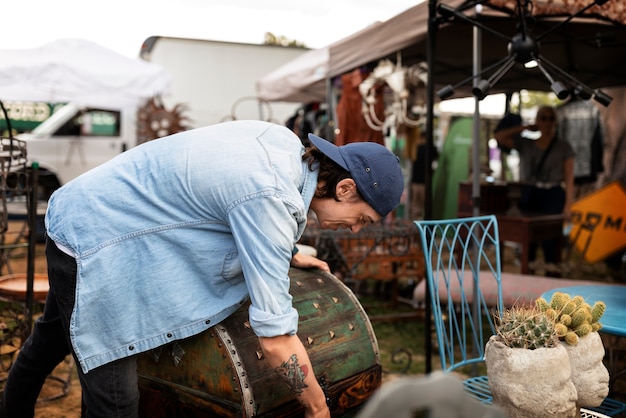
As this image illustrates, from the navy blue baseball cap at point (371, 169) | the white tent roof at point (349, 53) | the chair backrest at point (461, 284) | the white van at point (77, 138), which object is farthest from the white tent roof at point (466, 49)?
the white van at point (77, 138)

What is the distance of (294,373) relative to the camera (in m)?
1.68

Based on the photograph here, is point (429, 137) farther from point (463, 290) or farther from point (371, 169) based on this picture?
point (371, 169)

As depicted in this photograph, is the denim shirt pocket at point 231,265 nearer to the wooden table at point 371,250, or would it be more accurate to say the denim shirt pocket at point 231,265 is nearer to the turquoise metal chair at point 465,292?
the turquoise metal chair at point 465,292

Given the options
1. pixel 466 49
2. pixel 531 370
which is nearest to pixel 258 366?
pixel 531 370

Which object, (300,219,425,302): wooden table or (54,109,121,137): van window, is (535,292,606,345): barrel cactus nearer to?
(300,219,425,302): wooden table

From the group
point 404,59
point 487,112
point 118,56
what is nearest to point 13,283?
point 404,59

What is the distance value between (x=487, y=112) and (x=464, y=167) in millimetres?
4304

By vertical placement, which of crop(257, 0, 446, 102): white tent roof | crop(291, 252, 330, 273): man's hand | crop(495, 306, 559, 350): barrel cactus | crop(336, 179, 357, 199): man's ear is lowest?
crop(495, 306, 559, 350): barrel cactus

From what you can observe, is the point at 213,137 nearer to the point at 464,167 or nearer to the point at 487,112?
the point at 464,167

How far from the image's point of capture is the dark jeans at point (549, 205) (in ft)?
18.3

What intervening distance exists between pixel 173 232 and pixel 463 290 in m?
1.51

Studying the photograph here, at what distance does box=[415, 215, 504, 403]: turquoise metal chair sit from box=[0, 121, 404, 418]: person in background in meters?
0.82

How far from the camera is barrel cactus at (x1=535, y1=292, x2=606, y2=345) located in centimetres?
175

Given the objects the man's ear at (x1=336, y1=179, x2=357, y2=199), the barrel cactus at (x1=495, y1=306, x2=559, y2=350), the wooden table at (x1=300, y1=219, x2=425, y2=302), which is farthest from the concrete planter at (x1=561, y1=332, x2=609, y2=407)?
the wooden table at (x1=300, y1=219, x2=425, y2=302)
